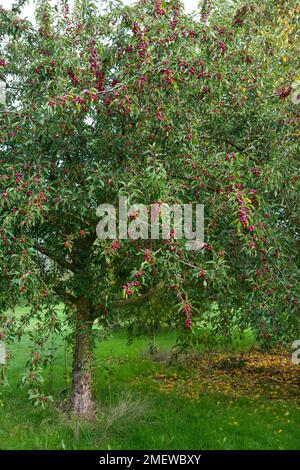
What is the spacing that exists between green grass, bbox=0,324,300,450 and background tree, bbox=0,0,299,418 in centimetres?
174

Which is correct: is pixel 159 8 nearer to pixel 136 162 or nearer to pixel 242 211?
pixel 136 162

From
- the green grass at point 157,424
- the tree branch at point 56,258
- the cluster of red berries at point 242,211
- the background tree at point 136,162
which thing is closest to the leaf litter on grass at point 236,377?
the green grass at point 157,424

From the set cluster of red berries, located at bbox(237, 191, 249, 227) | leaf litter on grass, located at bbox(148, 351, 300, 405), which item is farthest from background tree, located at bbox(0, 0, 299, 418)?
leaf litter on grass, located at bbox(148, 351, 300, 405)

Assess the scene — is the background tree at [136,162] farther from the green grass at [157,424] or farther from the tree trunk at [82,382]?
the green grass at [157,424]

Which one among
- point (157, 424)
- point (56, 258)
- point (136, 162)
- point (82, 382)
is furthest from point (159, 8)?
point (157, 424)

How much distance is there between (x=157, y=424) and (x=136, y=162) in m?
4.29

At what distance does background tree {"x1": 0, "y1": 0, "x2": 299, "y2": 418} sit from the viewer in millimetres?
5340

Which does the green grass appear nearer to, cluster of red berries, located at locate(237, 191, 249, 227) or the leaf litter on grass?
the leaf litter on grass

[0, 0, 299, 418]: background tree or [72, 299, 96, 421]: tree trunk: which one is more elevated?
[0, 0, 299, 418]: background tree

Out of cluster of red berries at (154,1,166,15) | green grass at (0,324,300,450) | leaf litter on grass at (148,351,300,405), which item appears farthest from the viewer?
leaf litter on grass at (148,351,300,405)

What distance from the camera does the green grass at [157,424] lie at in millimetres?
7094

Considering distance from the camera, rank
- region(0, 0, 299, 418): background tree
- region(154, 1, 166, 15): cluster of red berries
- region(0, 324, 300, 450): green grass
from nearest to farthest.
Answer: region(0, 0, 299, 418): background tree
region(154, 1, 166, 15): cluster of red berries
region(0, 324, 300, 450): green grass

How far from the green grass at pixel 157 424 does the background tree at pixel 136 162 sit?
1.74 meters

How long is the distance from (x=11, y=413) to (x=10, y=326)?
4224 millimetres
